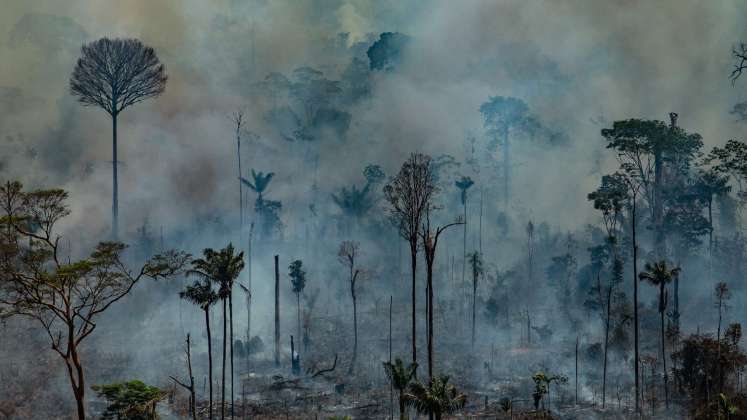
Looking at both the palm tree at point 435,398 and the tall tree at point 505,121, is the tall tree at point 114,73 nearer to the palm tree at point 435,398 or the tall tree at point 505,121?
the palm tree at point 435,398

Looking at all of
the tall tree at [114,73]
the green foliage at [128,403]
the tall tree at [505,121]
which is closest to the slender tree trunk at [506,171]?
the tall tree at [505,121]

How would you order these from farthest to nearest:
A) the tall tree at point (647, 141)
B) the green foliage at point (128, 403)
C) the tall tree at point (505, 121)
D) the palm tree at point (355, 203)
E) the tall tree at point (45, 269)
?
the tall tree at point (505, 121), the palm tree at point (355, 203), the tall tree at point (647, 141), the green foliage at point (128, 403), the tall tree at point (45, 269)

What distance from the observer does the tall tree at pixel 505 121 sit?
143 m

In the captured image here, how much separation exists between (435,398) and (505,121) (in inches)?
4482

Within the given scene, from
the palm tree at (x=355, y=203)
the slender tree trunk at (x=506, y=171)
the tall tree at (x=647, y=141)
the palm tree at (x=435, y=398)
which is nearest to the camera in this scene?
the palm tree at (x=435, y=398)

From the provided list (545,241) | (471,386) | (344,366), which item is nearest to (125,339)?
(344,366)

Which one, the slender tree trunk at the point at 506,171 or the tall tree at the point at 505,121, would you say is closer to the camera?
the slender tree trunk at the point at 506,171

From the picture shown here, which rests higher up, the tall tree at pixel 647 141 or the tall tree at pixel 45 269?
the tall tree at pixel 647 141

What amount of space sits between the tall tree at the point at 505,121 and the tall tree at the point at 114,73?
235ft

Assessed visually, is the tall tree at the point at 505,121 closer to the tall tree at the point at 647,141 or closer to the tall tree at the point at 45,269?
the tall tree at the point at 647,141

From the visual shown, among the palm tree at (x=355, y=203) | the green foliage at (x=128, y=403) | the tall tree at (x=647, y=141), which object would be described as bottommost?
the green foliage at (x=128, y=403)

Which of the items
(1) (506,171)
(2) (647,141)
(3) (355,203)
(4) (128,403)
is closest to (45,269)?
(4) (128,403)

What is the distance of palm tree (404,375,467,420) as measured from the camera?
38.0 meters

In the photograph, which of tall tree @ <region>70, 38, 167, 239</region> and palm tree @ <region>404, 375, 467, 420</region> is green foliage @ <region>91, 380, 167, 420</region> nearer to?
palm tree @ <region>404, 375, 467, 420</region>
